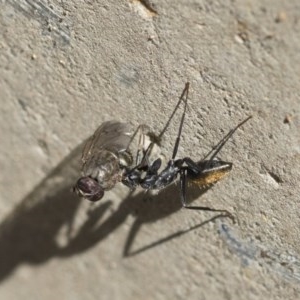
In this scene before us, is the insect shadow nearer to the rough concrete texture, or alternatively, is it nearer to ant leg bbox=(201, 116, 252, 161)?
the rough concrete texture

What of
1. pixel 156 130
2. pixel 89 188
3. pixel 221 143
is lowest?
pixel 89 188

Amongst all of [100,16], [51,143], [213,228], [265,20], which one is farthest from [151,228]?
[265,20]

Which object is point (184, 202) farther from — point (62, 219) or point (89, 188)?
point (62, 219)

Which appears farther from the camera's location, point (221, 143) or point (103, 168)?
point (103, 168)

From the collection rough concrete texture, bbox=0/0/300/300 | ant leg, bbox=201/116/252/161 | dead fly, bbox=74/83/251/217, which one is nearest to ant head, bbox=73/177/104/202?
dead fly, bbox=74/83/251/217

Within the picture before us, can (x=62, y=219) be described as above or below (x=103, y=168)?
below

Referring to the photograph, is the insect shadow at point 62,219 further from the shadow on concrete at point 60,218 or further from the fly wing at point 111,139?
the fly wing at point 111,139

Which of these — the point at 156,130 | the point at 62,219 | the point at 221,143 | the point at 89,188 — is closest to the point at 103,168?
the point at 89,188

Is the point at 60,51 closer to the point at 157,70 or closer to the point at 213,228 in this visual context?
the point at 157,70
